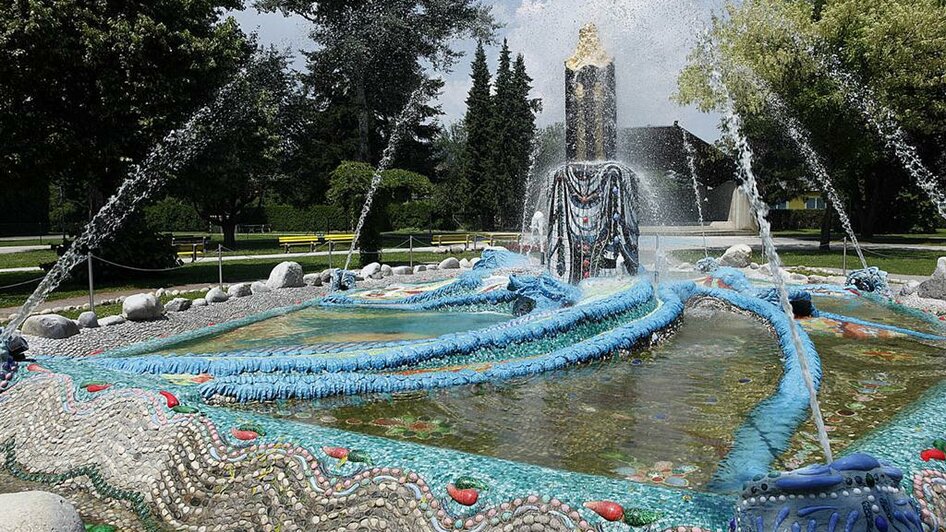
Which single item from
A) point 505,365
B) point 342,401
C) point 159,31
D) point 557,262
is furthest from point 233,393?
point 159,31

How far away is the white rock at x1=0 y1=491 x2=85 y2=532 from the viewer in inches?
106

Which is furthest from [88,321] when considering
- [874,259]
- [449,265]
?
[874,259]

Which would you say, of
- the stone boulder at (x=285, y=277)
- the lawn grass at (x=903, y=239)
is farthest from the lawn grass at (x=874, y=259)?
the stone boulder at (x=285, y=277)

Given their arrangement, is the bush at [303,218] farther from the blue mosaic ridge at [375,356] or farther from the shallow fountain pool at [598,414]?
the shallow fountain pool at [598,414]

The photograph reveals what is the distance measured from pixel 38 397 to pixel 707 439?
Result: 14.5ft

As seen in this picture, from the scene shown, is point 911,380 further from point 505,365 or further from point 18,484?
point 18,484

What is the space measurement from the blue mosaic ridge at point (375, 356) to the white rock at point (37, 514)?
256 centimetres

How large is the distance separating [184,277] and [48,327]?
8.47 metres

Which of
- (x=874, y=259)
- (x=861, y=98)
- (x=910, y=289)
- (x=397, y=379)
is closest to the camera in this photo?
(x=397, y=379)

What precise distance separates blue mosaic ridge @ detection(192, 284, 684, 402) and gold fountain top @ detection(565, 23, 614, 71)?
541cm

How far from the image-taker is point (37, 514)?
2744mm

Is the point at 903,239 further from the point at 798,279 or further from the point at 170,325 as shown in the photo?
the point at 170,325

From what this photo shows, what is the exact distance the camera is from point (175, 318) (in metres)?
9.41

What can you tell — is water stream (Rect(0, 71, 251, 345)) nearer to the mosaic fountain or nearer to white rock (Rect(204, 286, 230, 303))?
white rock (Rect(204, 286, 230, 303))
